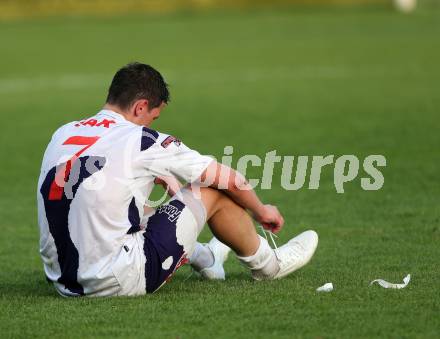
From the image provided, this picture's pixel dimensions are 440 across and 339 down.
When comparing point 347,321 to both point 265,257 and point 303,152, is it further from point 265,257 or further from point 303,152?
point 303,152

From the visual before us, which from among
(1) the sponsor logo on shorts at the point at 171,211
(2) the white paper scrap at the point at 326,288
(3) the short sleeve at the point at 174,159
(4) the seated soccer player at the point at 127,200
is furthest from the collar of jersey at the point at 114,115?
(2) the white paper scrap at the point at 326,288

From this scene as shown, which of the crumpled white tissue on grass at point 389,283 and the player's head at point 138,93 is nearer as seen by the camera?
the player's head at point 138,93

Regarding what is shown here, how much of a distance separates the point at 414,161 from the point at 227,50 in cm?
1443

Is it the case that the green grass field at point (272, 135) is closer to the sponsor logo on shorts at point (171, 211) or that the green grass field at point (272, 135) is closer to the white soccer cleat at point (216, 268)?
the white soccer cleat at point (216, 268)

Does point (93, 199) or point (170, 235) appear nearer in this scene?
point (93, 199)

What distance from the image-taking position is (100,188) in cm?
562

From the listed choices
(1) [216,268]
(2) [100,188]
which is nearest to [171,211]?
(2) [100,188]

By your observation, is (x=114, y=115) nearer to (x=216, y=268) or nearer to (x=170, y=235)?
(x=170, y=235)

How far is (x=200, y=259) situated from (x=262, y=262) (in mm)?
461

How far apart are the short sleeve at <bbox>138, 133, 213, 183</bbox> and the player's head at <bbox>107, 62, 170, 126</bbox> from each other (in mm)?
239

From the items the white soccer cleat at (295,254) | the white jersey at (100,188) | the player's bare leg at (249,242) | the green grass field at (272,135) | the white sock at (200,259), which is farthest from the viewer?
the white sock at (200,259)

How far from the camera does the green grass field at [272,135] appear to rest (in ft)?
17.6

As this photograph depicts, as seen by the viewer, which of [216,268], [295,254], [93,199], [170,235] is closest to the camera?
[93,199]

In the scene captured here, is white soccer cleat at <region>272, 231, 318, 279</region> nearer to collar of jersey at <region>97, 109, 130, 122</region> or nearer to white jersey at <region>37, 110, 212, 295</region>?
white jersey at <region>37, 110, 212, 295</region>
